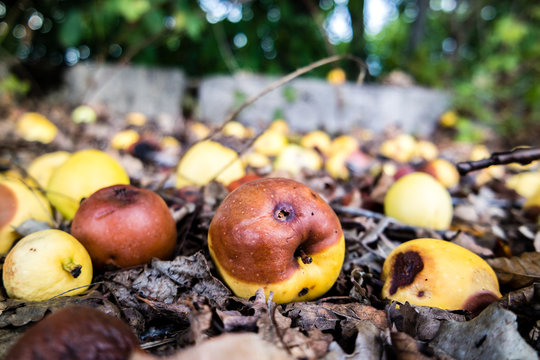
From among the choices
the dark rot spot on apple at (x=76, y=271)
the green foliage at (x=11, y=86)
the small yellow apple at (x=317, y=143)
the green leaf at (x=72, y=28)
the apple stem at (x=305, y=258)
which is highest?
the green leaf at (x=72, y=28)

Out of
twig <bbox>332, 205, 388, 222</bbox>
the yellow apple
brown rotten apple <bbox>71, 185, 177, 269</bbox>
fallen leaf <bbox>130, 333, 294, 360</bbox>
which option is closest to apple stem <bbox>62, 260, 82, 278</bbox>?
brown rotten apple <bbox>71, 185, 177, 269</bbox>

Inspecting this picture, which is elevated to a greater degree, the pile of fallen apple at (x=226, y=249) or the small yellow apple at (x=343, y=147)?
the pile of fallen apple at (x=226, y=249)

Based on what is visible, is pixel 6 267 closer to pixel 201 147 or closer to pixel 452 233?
pixel 201 147

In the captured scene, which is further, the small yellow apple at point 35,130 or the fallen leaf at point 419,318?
the small yellow apple at point 35,130

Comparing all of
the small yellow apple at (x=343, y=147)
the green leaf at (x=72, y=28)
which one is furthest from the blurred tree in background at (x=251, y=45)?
the small yellow apple at (x=343, y=147)

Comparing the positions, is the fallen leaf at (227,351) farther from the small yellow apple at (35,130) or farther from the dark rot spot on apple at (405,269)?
the small yellow apple at (35,130)

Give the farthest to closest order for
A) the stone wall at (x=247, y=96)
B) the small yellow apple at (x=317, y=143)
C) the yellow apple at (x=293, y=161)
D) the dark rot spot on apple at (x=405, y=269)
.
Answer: the stone wall at (x=247, y=96) → the small yellow apple at (x=317, y=143) → the yellow apple at (x=293, y=161) → the dark rot spot on apple at (x=405, y=269)

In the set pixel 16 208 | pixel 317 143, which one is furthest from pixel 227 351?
pixel 317 143

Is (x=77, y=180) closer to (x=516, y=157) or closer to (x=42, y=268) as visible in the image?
(x=42, y=268)
